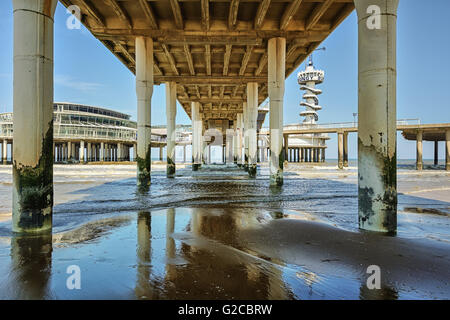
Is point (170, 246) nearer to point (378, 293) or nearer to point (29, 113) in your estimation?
point (378, 293)

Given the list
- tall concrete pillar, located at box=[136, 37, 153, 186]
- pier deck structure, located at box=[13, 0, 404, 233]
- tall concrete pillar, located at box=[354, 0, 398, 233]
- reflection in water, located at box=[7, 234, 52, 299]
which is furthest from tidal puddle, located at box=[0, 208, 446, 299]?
tall concrete pillar, located at box=[136, 37, 153, 186]

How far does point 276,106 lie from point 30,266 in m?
11.7

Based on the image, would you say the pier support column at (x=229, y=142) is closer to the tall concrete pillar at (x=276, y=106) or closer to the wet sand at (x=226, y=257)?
the tall concrete pillar at (x=276, y=106)

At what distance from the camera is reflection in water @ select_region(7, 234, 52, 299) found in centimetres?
248

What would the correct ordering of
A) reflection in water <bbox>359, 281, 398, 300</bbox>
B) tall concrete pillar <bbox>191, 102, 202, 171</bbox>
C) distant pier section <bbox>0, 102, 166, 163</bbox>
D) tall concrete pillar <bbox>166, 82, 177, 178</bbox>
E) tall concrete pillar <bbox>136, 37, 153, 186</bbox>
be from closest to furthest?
1. reflection in water <bbox>359, 281, 398, 300</bbox>
2. tall concrete pillar <bbox>136, 37, 153, 186</bbox>
3. tall concrete pillar <bbox>166, 82, 177, 178</bbox>
4. tall concrete pillar <bbox>191, 102, 202, 171</bbox>
5. distant pier section <bbox>0, 102, 166, 163</bbox>

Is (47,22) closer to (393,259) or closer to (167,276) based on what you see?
(167,276)

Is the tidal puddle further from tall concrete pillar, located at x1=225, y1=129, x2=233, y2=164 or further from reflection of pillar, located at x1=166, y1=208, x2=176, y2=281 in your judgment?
tall concrete pillar, located at x1=225, y1=129, x2=233, y2=164

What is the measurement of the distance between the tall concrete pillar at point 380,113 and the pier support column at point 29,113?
17.6 feet

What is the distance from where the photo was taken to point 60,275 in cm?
283

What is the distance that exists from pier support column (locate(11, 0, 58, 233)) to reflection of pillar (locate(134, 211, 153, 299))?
5.41 feet

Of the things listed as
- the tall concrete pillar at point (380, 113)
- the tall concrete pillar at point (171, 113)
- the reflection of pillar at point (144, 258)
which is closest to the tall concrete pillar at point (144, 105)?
the reflection of pillar at point (144, 258)

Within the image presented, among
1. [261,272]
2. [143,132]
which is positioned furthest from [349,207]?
[143,132]

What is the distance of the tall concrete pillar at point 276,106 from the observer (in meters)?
12.9

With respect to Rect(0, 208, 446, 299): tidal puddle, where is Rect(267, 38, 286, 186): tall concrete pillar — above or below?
above
